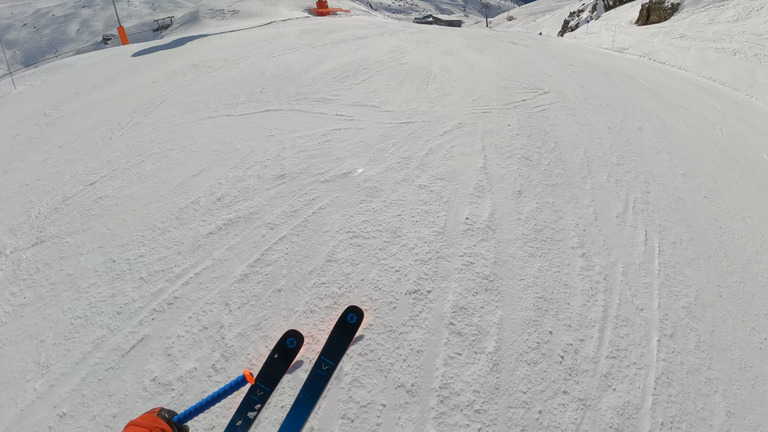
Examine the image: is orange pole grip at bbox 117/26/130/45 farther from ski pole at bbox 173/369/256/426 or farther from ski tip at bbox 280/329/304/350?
ski pole at bbox 173/369/256/426

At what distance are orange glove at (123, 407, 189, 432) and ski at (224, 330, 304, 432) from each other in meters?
0.30

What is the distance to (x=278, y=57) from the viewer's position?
856cm

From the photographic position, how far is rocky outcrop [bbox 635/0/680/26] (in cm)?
1340

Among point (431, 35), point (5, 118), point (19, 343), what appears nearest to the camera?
point (19, 343)

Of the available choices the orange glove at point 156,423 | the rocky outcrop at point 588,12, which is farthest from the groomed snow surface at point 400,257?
the rocky outcrop at point 588,12

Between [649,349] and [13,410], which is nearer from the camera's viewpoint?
[13,410]

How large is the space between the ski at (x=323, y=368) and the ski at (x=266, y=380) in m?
0.17

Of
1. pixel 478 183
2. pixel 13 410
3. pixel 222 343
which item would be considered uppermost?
pixel 478 183

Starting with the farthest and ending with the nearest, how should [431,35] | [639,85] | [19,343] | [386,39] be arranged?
1. [431,35]
2. [386,39]
3. [639,85]
4. [19,343]

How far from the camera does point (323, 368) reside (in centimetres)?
251

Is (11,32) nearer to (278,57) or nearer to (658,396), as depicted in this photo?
(278,57)

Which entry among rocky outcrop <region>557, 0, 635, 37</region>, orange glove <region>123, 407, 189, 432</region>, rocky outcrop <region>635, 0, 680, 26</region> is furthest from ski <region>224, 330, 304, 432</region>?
rocky outcrop <region>557, 0, 635, 37</region>

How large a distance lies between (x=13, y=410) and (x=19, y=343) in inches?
23.6

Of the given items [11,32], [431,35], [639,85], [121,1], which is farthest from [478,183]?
[11,32]
